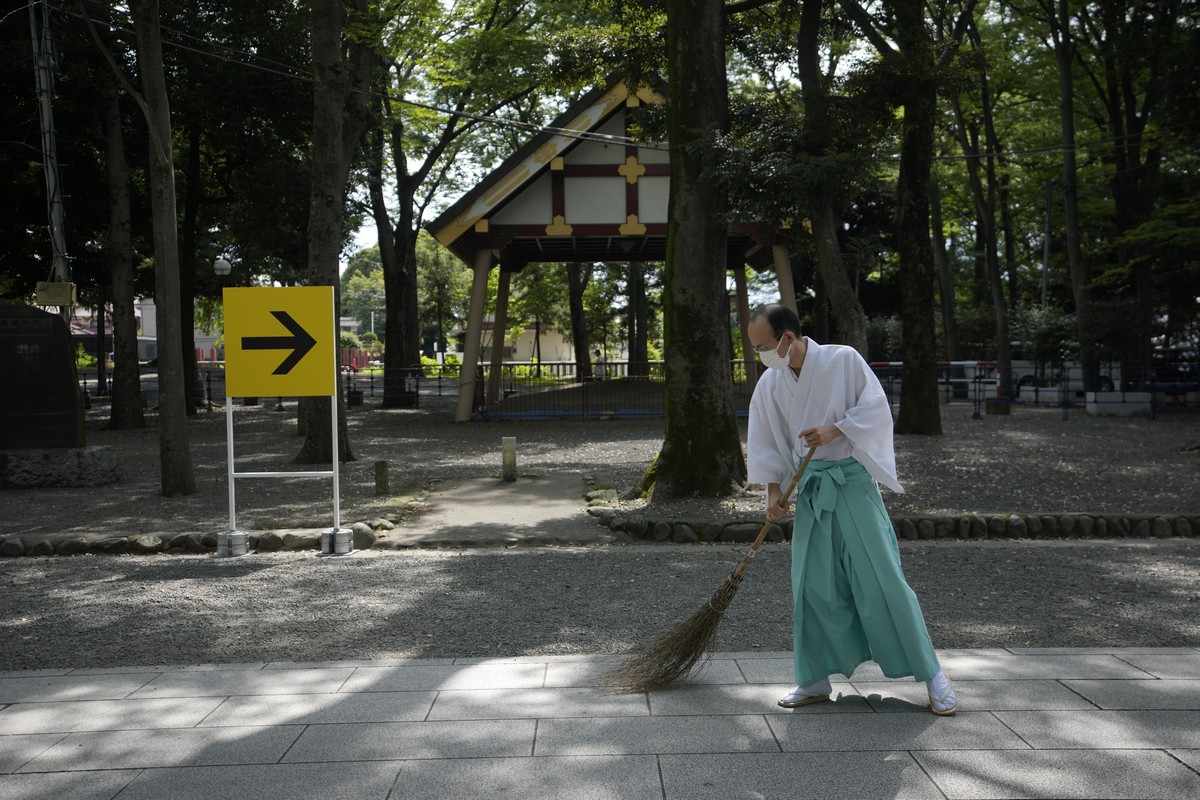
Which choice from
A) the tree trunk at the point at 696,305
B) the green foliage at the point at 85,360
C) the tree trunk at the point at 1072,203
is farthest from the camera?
the green foliage at the point at 85,360

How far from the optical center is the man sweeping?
4316 mm

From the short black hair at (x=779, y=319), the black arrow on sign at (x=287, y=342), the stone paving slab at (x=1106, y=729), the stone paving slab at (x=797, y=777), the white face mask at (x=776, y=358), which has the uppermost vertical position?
the black arrow on sign at (x=287, y=342)

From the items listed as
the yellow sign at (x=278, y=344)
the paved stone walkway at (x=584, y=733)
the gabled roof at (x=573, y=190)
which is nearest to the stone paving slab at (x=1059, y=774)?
the paved stone walkway at (x=584, y=733)

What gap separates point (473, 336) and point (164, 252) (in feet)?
38.2

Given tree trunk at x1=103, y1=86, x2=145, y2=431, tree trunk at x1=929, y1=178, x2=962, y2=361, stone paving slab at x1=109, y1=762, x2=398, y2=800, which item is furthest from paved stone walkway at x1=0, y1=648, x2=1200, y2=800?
tree trunk at x1=929, y1=178, x2=962, y2=361

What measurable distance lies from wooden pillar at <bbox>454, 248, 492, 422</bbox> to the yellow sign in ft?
46.4

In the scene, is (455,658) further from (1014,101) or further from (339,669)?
(1014,101)

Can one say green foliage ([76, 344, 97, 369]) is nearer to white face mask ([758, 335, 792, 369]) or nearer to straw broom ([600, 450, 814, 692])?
straw broom ([600, 450, 814, 692])

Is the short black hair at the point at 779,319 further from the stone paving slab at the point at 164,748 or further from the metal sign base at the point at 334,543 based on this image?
the metal sign base at the point at 334,543

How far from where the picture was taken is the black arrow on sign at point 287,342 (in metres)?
8.77

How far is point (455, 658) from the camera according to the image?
5.41 m

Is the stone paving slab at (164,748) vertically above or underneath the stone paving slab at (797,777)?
above

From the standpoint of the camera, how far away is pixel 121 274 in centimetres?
2206

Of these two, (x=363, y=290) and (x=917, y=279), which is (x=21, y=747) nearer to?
(x=917, y=279)
